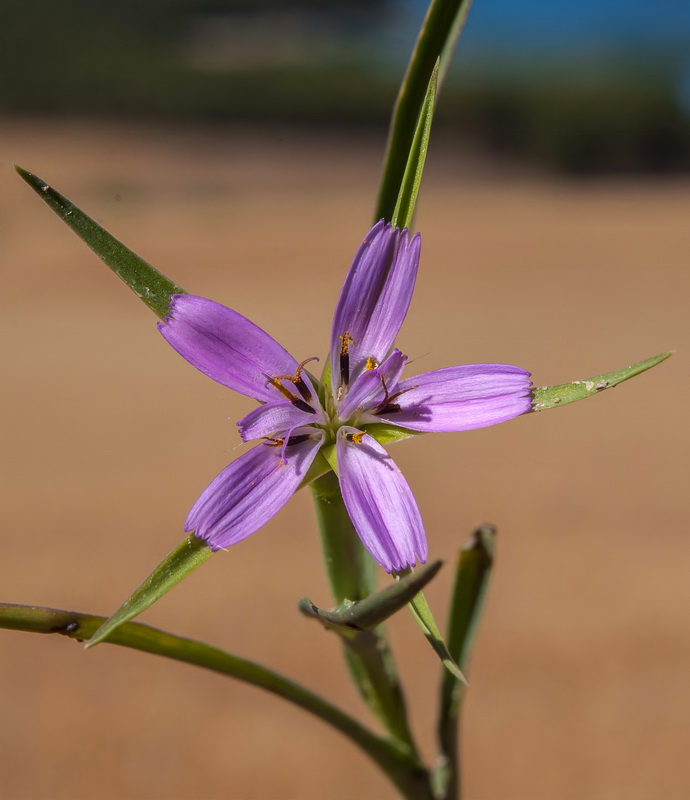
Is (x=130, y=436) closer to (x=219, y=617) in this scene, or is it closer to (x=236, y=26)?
(x=219, y=617)

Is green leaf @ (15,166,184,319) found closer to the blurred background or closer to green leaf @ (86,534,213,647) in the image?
green leaf @ (86,534,213,647)

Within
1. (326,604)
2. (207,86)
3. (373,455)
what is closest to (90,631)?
(373,455)

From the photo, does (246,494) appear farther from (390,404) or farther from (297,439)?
(390,404)

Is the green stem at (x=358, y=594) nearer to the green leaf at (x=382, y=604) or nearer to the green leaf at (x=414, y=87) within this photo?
Answer: the green leaf at (x=382, y=604)

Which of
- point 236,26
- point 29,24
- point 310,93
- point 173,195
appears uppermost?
point 236,26

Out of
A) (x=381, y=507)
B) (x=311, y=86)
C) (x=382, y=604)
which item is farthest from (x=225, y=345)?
(x=311, y=86)

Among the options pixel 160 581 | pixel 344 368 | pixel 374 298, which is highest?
pixel 374 298
